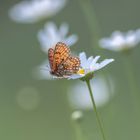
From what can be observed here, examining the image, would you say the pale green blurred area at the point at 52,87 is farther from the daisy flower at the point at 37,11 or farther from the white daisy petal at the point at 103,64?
the white daisy petal at the point at 103,64

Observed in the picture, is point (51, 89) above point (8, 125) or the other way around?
above

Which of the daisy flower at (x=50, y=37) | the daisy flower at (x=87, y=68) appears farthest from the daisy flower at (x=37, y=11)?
the daisy flower at (x=87, y=68)

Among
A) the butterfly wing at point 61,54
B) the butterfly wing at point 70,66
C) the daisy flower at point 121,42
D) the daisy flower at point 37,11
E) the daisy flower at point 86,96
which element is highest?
the daisy flower at point 37,11

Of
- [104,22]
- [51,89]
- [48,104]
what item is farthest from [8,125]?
[104,22]

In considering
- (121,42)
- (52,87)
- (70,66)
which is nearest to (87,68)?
(70,66)

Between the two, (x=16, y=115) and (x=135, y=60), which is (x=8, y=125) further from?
(x=135, y=60)

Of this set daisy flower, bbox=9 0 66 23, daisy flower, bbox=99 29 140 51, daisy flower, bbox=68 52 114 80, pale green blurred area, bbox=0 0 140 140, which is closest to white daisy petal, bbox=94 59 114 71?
daisy flower, bbox=68 52 114 80
